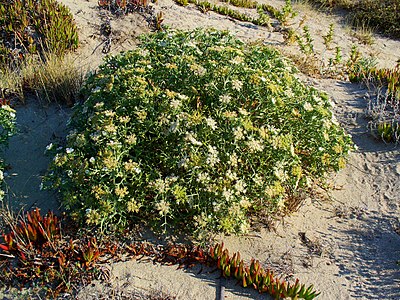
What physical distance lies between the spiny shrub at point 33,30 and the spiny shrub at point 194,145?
2670 millimetres

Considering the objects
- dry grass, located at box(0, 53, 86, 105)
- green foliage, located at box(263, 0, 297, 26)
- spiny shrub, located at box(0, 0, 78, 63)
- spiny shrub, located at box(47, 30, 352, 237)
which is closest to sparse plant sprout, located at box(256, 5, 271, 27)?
green foliage, located at box(263, 0, 297, 26)

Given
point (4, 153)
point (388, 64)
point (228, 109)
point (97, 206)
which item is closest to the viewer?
point (97, 206)

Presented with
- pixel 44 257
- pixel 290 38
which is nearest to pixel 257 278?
pixel 44 257

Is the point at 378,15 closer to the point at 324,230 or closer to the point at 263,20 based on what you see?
the point at 263,20

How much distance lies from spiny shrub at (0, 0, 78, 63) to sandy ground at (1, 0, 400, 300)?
1298mm

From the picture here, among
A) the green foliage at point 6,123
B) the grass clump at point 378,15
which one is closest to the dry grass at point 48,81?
the green foliage at point 6,123

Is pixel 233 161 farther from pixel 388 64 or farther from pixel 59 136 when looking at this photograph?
pixel 388 64

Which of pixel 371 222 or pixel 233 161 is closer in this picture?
pixel 233 161

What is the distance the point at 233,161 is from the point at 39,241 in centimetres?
190

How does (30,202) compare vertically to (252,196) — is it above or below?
below

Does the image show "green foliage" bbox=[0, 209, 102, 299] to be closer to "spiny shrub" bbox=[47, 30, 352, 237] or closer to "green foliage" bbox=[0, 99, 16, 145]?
"spiny shrub" bbox=[47, 30, 352, 237]

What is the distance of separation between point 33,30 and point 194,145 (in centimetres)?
455

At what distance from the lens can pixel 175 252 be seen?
173 inches

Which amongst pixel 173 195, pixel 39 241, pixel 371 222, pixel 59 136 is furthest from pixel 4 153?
pixel 371 222
